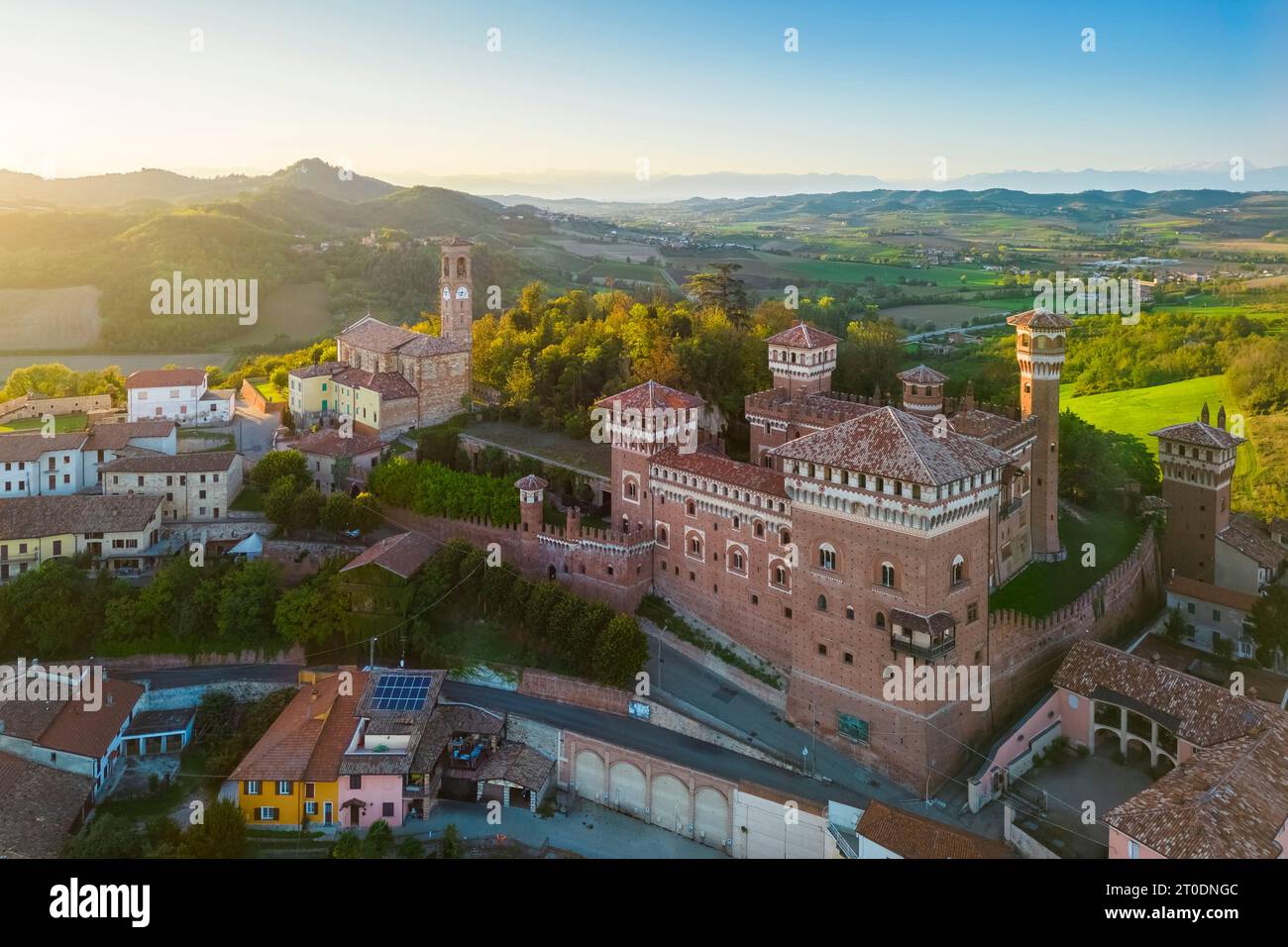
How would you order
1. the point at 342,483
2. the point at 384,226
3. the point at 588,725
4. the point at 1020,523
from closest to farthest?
the point at 588,725
the point at 1020,523
the point at 342,483
the point at 384,226

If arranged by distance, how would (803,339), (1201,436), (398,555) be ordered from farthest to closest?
(803,339), (1201,436), (398,555)

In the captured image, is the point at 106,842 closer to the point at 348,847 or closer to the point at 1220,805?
the point at 348,847

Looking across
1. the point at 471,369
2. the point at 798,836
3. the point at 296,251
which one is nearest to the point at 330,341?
the point at 471,369

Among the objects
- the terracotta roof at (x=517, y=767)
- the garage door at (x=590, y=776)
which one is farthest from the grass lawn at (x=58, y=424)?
the garage door at (x=590, y=776)

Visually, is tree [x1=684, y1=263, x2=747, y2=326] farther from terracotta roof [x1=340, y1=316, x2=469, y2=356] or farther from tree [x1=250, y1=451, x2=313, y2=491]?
tree [x1=250, y1=451, x2=313, y2=491]

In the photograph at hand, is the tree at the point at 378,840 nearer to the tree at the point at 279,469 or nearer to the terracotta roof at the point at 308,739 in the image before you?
the terracotta roof at the point at 308,739

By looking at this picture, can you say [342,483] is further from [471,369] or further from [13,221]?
[13,221]

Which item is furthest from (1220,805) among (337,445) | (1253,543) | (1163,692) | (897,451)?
(337,445)
